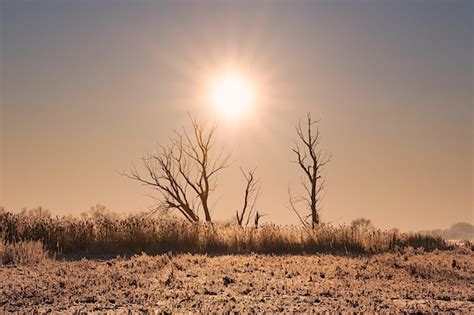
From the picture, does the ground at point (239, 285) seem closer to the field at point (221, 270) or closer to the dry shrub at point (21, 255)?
the field at point (221, 270)

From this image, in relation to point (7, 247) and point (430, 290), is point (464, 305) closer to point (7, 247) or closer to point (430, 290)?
point (430, 290)

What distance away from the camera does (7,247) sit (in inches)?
622

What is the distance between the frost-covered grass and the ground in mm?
3184

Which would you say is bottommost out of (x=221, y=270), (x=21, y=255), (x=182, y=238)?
(x=221, y=270)

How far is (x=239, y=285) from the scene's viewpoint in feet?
35.1

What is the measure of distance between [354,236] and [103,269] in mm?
9644

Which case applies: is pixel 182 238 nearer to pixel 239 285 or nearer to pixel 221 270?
pixel 221 270

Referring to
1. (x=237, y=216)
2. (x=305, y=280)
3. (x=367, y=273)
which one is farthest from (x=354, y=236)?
(x=237, y=216)

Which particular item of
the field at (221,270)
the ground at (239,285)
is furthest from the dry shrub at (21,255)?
the ground at (239,285)

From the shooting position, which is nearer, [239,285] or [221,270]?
[239,285]

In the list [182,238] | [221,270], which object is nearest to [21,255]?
[182,238]

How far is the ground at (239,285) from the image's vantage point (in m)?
8.98

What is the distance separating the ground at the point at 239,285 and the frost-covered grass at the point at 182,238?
10.4 feet

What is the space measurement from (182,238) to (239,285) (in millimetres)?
8287
